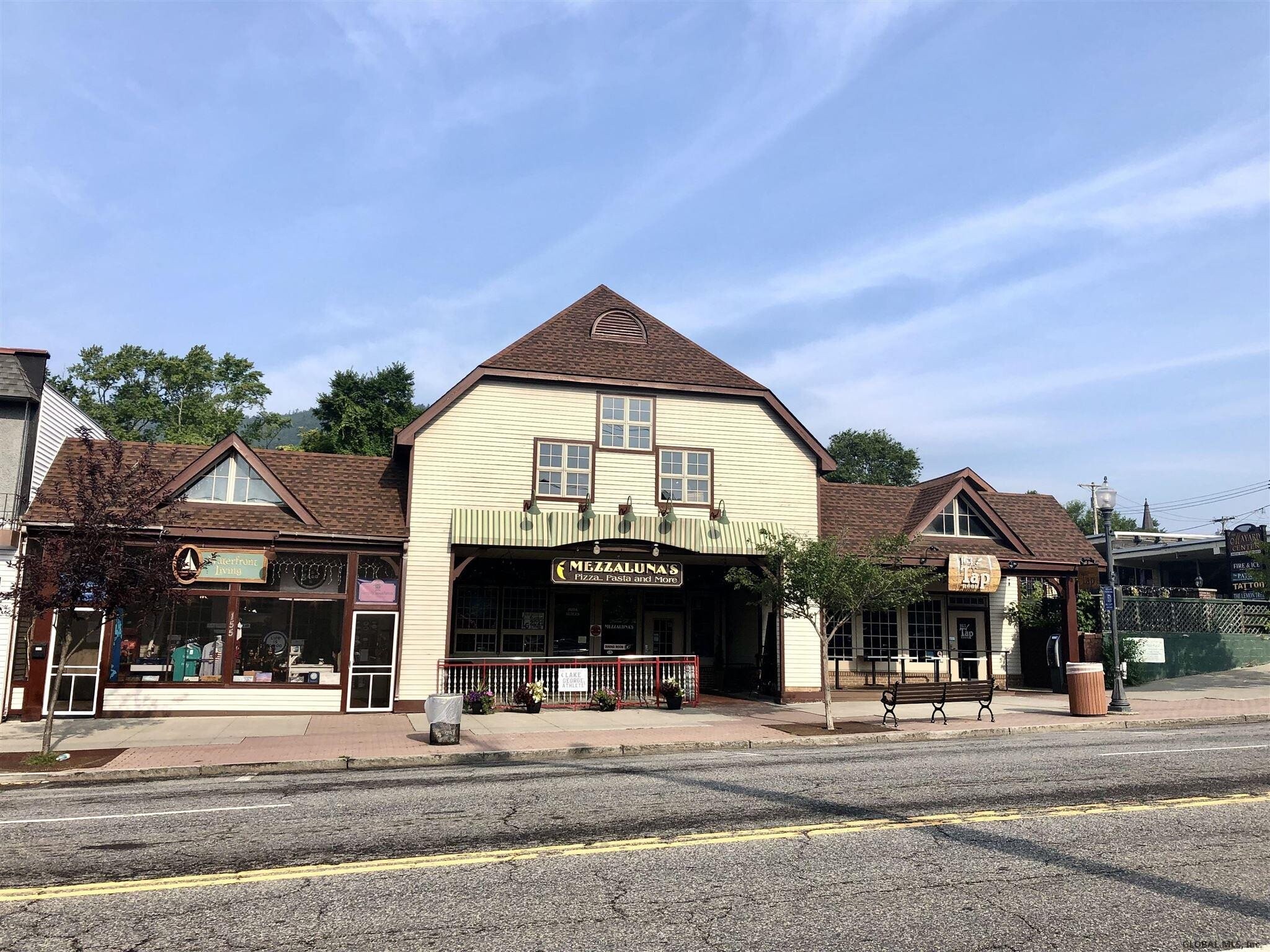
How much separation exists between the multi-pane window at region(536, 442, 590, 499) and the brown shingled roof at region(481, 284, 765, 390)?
1.97 meters

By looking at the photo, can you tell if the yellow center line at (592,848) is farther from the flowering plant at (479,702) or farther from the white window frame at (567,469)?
the white window frame at (567,469)

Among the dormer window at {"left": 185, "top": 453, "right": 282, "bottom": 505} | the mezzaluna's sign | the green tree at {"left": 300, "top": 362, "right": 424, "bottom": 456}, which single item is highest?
the green tree at {"left": 300, "top": 362, "right": 424, "bottom": 456}

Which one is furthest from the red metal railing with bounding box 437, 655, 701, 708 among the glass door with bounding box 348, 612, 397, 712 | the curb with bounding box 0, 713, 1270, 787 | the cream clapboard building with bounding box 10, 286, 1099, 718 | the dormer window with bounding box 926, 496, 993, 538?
the dormer window with bounding box 926, 496, 993, 538

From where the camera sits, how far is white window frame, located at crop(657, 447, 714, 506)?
938 inches

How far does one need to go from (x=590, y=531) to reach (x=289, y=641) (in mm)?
7494

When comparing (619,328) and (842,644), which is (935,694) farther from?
(619,328)

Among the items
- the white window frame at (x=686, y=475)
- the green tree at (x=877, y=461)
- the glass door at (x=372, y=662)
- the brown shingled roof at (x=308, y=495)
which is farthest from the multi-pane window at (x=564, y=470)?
the green tree at (x=877, y=461)

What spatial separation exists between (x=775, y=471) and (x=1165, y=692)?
39.0 ft

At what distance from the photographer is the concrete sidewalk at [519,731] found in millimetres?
14562

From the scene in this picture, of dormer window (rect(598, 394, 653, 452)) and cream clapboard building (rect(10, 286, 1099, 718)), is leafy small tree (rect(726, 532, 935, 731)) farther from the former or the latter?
dormer window (rect(598, 394, 653, 452))

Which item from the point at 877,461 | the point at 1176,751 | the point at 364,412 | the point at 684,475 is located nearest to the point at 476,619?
the point at 684,475

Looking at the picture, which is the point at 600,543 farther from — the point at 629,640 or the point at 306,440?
the point at 306,440

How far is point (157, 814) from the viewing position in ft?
31.3

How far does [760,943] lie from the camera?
5.46m
